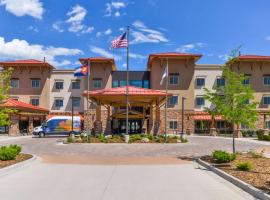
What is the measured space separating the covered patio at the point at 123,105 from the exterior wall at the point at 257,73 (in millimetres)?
16406

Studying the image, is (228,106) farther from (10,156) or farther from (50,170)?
(10,156)

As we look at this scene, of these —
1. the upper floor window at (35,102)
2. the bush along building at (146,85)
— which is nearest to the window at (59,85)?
the bush along building at (146,85)

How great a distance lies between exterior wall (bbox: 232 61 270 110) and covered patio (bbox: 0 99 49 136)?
33705 millimetres

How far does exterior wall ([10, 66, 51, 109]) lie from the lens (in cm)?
5425

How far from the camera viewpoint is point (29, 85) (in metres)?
54.4

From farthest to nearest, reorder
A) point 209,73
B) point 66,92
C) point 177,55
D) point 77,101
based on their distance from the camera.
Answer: point 66,92 < point 77,101 < point 209,73 < point 177,55

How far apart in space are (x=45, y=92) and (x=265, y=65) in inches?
1501

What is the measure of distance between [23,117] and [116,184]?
131ft

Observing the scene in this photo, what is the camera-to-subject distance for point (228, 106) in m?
17.2

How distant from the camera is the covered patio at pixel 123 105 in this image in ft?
122

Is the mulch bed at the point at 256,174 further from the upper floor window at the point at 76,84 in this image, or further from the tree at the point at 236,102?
the upper floor window at the point at 76,84

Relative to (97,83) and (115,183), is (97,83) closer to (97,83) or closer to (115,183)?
(97,83)

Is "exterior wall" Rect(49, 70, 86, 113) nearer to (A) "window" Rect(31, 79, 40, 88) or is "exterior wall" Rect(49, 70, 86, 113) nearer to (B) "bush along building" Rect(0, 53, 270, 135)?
(B) "bush along building" Rect(0, 53, 270, 135)

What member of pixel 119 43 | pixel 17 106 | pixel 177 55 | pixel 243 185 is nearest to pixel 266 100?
pixel 177 55
